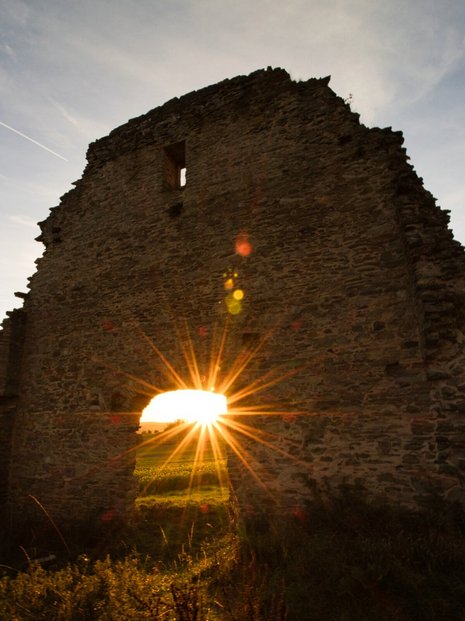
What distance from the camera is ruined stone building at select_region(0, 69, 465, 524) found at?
218 inches

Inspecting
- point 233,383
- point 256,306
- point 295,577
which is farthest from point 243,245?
point 295,577

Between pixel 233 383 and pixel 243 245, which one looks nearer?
pixel 233 383

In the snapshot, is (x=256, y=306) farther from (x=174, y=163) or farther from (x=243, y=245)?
(x=174, y=163)

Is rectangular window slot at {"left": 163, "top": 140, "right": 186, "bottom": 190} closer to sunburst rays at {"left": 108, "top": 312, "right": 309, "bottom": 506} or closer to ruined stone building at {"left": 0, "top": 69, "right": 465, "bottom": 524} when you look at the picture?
ruined stone building at {"left": 0, "top": 69, "right": 465, "bottom": 524}

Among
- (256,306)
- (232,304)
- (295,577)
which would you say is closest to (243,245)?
(232,304)

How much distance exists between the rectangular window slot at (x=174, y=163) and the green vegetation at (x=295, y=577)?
7378mm

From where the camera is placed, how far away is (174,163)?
9.59 meters

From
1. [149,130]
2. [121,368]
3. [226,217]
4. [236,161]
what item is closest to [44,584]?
[121,368]

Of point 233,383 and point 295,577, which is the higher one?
point 233,383

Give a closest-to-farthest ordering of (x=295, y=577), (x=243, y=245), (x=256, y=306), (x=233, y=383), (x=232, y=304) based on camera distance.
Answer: (x=295, y=577), (x=233, y=383), (x=256, y=306), (x=232, y=304), (x=243, y=245)

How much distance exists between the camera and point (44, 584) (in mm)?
4371

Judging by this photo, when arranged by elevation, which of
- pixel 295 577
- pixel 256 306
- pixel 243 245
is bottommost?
pixel 295 577

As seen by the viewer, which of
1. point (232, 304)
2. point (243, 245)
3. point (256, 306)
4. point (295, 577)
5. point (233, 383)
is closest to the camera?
point (295, 577)

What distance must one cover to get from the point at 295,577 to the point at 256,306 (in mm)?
4126
